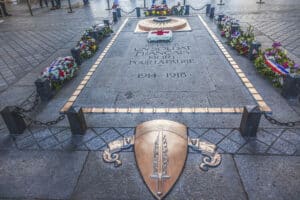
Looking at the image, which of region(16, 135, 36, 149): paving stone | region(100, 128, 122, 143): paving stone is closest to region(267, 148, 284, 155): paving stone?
region(100, 128, 122, 143): paving stone

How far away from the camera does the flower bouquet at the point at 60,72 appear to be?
6.33 meters

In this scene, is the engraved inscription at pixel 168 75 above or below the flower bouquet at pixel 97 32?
below

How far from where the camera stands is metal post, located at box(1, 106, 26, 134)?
4469 millimetres

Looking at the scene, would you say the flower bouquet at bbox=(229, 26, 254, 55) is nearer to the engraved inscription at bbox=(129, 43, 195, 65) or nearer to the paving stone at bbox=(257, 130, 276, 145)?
the engraved inscription at bbox=(129, 43, 195, 65)

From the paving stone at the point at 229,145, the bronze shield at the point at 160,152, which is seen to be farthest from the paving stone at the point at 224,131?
the bronze shield at the point at 160,152

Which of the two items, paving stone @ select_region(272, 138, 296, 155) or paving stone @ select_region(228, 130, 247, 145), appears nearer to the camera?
paving stone @ select_region(272, 138, 296, 155)

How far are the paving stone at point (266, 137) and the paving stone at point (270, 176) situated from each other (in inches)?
15.7

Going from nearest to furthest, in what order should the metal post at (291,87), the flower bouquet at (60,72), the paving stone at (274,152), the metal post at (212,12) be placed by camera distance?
the paving stone at (274,152) → the metal post at (291,87) → the flower bouquet at (60,72) → the metal post at (212,12)

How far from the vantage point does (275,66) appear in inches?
242

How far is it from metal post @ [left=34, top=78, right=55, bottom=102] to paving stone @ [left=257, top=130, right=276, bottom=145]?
5.15 meters

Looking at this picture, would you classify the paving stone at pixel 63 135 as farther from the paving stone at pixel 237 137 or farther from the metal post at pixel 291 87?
the metal post at pixel 291 87

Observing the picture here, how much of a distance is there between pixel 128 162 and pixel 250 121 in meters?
2.37

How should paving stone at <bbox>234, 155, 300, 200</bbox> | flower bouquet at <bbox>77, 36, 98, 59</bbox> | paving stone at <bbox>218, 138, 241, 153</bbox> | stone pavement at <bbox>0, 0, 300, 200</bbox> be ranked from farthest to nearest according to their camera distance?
flower bouquet at <bbox>77, 36, 98, 59</bbox>, paving stone at <bbox>218, 138, 241, 153</bbox>, stone pavement at <bbox>0, 0, 300, 200</bbox>, paving stone at <bbox>234, 155, 300, 200</bbox>

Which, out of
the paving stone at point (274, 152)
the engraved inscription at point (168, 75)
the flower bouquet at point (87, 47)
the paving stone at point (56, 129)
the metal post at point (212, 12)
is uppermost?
the metal post at point (212, 12)
